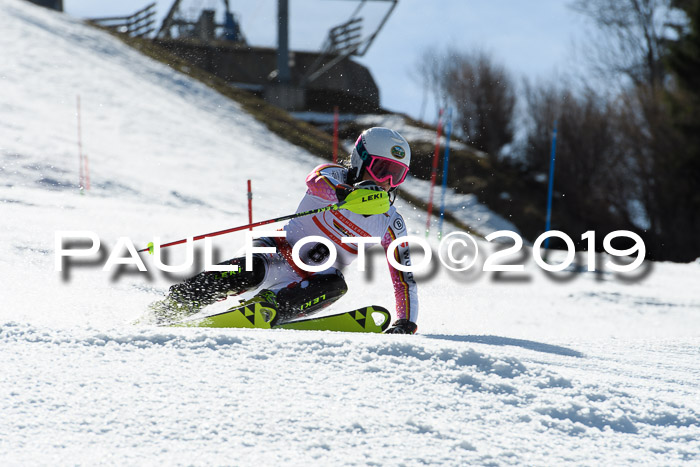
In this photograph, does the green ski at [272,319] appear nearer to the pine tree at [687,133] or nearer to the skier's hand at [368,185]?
the skier's hand at [368,185]

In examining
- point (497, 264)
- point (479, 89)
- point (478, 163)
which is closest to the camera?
point (497, 264)

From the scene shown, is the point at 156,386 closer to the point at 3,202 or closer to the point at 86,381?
the point at 86,381

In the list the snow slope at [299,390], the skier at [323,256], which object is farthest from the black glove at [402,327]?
the snow slope at [299,390]

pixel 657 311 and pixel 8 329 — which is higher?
pixel 8 329

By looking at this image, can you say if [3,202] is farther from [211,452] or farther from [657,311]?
[657,311]

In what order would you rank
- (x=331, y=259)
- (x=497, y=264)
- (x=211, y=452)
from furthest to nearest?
(x=497, y=264)
(x=331, y=259)
(x=211, y=452)

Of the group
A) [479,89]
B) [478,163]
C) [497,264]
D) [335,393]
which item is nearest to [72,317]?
[335,393]

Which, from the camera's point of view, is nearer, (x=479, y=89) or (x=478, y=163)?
(x=478, y=163)

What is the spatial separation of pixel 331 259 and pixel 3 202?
14.8 ft

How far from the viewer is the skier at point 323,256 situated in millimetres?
3756

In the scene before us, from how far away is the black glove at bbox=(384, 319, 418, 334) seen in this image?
380 centimetres

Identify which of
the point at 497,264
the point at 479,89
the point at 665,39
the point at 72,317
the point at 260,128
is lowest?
the point at 497,264

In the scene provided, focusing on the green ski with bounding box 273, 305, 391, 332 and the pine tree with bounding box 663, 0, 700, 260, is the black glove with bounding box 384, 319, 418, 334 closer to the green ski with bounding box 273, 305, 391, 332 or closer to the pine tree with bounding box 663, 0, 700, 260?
the green ski with bounding box 273, 305, 391, 332

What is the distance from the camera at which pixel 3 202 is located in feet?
22.5
